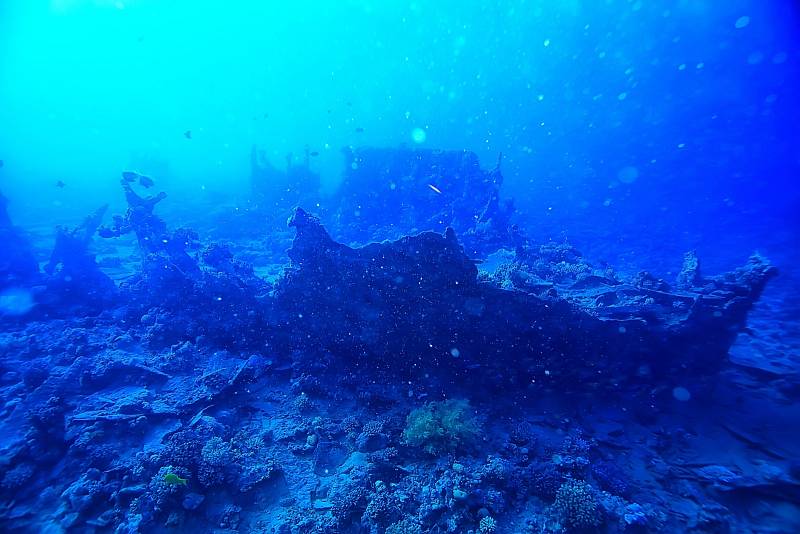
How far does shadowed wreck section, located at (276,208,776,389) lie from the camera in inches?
321

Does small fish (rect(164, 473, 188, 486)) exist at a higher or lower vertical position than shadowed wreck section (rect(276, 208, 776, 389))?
lower

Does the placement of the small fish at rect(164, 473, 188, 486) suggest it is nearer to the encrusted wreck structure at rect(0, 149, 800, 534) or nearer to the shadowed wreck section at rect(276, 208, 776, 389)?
the encrusted wreck structure at rect(0, 149, 800, 534)

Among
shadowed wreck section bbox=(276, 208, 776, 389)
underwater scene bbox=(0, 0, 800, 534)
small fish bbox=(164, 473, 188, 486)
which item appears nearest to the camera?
small fish bbox=(164, 473, 188, 486)

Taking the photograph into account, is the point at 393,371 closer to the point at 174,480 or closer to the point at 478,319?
the point at 478,319

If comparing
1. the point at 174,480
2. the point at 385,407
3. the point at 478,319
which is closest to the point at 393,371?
the point at 385,407

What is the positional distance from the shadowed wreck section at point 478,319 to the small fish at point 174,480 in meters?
4.19

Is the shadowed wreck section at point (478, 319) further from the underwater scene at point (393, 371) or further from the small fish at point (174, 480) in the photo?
the small fish at point (174, 480)

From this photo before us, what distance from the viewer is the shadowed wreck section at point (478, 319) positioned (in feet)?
26.7

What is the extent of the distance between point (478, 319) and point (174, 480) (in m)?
6.93

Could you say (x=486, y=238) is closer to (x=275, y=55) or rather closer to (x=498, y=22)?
(x=498, y=22)

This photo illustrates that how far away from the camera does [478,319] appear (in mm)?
8297

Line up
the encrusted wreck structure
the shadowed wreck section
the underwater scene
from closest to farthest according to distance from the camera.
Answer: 1. the encrusted wreck structure
2. the underwater scene
3. the shadowed wreck section

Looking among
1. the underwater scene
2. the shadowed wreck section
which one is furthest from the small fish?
the shadowed wreck section

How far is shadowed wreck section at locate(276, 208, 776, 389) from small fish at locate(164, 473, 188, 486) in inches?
165
